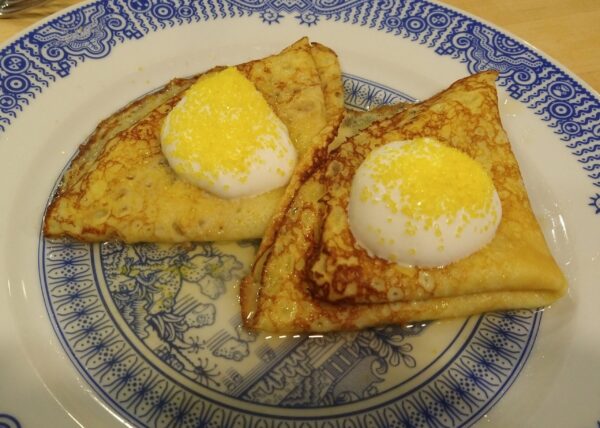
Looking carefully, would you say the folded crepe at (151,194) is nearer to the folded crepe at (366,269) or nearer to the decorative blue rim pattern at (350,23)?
the folded crepe at (366,269)

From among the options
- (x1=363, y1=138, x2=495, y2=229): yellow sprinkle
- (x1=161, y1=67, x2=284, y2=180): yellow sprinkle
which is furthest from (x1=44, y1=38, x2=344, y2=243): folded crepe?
(x1=363, y1=138, x2=495, y2=229): yellow sprinkle

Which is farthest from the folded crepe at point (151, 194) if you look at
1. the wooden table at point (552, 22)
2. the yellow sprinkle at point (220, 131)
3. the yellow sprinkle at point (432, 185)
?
the wooden table at point (552, 22)

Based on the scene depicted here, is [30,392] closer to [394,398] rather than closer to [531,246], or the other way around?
[394,398]

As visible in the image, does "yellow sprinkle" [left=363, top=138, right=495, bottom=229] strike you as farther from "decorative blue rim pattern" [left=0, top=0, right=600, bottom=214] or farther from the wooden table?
the wooden table

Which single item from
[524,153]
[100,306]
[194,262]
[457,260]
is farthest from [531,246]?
[100,306]

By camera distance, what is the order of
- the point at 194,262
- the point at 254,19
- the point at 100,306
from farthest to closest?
the point at 254,19
the point at 194,262
the point at 100,306

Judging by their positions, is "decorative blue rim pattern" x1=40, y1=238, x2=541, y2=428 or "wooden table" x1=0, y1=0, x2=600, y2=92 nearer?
"decorative blue rim pattern" x1=40, y1=238, x2=541, y2=428

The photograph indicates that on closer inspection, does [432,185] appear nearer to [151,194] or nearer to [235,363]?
[235,363]
